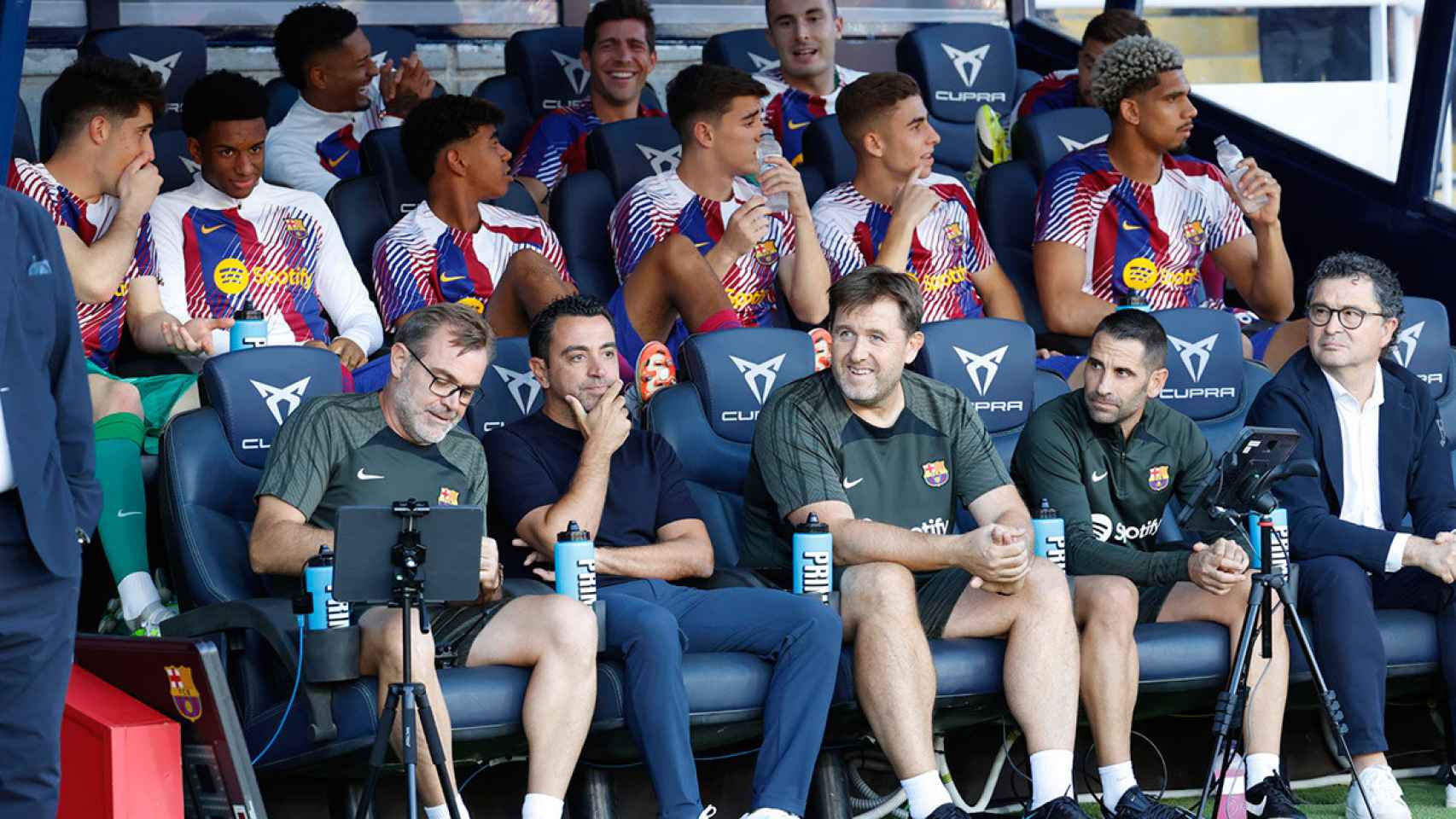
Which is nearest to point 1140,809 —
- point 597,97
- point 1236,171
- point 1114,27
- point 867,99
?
point 1236,171

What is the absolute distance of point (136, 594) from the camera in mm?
4672

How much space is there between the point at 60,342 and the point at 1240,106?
19.3 ft

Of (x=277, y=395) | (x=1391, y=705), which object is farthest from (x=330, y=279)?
(x=1391, y=705)

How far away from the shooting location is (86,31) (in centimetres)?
802

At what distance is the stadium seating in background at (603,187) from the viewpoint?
21.8 feet

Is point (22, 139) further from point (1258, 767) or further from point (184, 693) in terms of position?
point (1258, 767)

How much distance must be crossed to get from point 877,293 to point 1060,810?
4.40ft

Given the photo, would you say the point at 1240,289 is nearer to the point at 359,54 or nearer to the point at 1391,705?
the point at 1391,705

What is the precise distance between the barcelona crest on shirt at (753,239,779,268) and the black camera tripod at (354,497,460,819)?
282 cm

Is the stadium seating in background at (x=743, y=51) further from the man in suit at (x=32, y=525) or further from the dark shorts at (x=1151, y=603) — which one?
the man in suit at (x=32, y=525)

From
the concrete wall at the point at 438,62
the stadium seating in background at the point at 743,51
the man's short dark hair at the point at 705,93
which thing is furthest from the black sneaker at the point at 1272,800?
the concrete wall at the point at 438,62

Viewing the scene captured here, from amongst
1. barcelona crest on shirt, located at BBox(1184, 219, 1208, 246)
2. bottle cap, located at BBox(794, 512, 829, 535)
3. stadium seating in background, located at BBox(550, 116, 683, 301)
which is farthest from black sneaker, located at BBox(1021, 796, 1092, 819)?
barcelona crest on shirt, located at BBox(1184, 219, 1208, 246)

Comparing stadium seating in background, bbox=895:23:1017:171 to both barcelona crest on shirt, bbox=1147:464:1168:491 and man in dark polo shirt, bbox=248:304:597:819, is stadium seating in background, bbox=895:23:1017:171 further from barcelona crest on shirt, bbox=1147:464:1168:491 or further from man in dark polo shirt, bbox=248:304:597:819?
man in dark polo shirt, bbox=248:304:597:819

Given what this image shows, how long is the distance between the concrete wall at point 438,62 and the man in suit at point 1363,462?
12.2 feet
